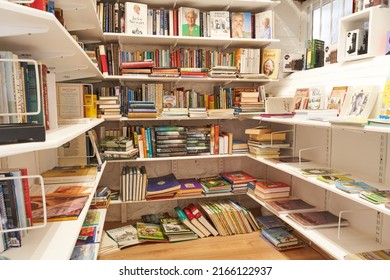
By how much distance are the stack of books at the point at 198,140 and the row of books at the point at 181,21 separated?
0.89 metres

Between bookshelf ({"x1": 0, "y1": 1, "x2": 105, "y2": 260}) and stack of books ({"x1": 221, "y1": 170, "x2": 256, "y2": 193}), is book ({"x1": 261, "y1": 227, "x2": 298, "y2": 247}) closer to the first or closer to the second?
stack of books ({"x1": 221, "y1": 170, "x2": 256, "y2": 193})

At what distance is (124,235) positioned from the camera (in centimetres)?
254

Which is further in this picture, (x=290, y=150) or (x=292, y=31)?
(x=292, y=31)

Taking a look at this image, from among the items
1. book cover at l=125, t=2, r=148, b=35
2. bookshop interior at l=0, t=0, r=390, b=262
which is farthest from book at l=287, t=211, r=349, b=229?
book cover at l=125, t=2, r=148, b=35

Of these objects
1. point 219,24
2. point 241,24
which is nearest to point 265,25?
point 241,24

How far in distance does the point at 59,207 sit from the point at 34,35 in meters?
0.69

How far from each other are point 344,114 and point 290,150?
1017 mm

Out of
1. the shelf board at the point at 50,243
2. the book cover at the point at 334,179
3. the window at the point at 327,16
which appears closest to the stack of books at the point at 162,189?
the book cover at the point at 334,179

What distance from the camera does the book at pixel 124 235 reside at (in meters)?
2.42

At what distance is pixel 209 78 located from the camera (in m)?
2.65

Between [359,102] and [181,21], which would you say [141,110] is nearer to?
[181,21]

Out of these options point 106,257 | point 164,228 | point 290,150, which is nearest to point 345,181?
point 290,150
